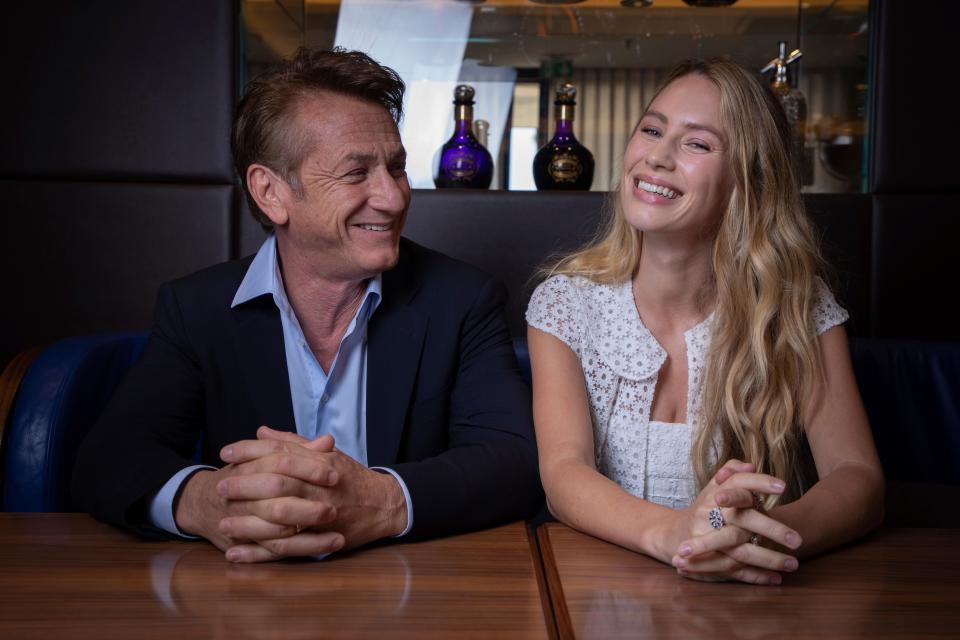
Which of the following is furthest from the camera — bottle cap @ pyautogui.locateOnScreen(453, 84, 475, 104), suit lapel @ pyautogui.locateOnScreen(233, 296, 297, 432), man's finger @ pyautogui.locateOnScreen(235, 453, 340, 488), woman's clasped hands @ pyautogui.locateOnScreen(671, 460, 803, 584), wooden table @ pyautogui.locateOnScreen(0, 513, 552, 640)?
bottle cap @ pyautogui.locateOnScreen(453, 84, 475, 104)

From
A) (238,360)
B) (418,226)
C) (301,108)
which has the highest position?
(301,108)

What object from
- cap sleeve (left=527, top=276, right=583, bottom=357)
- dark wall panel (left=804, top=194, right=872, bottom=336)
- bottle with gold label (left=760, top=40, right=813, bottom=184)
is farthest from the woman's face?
bottle with gold label (left=760, top=40, right=813, bottom=184)

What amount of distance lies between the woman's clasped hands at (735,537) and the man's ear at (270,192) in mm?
984

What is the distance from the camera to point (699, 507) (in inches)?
44.1

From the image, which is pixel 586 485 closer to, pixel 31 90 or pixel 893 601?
pixel 893 601

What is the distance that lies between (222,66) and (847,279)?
5.32 ft

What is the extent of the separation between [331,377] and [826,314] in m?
0.86

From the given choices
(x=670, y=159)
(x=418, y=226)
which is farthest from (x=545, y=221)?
(x=670, y=159)

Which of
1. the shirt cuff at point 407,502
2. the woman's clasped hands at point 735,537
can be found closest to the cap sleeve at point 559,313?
the shirt cuff at point 407,502

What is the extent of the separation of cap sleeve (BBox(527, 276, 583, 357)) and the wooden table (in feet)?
1.87

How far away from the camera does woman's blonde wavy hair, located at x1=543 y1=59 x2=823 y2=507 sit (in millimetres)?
1634

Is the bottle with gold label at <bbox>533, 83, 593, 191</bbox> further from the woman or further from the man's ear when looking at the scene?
the man's ear

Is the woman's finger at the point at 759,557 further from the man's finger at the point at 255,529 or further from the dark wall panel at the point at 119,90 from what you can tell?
the dark wall panel at the point at 119,90

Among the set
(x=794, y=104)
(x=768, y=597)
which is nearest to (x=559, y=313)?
(x=768, y=597)
